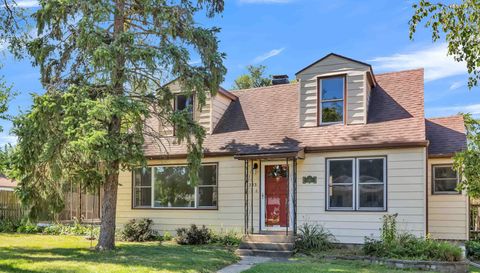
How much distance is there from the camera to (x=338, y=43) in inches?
655

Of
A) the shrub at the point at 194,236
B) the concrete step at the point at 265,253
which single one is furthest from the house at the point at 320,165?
the concrete step at the point at 265,253

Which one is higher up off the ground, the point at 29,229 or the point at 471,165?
the point at 471,165

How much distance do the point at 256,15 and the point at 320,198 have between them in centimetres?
560

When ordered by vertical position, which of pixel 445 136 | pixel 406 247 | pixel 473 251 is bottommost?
Result: pixel 473 251

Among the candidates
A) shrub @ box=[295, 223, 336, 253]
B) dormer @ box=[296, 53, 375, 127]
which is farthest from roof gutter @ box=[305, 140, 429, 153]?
shrub @ box=[295, 223, 336, 253]

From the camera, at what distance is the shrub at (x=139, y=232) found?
14.6 metres

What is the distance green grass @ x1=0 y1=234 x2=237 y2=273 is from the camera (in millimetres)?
8953

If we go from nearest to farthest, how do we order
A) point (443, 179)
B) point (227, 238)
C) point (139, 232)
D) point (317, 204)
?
1. point (317, 204)
2. point (227, 238)
3. point (139, 232)
4. point (443, 179)

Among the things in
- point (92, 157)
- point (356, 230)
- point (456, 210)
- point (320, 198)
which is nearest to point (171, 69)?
point (92, 157)

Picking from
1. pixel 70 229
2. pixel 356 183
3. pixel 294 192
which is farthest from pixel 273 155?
pixel 70 229

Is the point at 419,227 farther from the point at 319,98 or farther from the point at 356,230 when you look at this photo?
the point at 319,98

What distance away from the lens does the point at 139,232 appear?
14609mm

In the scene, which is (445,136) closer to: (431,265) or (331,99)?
(331,99)

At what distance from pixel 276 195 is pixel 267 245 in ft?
6.25
